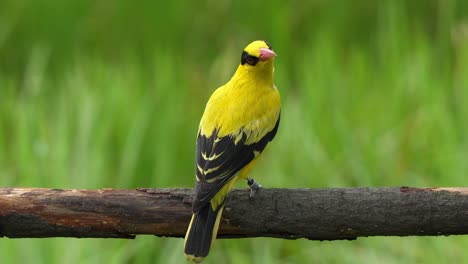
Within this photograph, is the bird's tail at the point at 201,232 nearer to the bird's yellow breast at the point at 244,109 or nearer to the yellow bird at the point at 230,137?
the yellow bird at the point at 230,137

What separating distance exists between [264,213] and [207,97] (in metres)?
3.60

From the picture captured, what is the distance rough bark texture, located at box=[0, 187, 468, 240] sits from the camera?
12.3ft

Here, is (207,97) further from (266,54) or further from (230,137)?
(230,137)

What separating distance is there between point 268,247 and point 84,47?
3.53 m

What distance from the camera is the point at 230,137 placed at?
442 centimetres

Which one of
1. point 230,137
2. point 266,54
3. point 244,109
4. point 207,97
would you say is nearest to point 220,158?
point 230,137

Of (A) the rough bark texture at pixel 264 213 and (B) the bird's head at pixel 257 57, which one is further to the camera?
(B) the bird's head at pixel 257 57

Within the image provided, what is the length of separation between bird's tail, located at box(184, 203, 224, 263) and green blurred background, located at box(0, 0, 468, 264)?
5.76 feet

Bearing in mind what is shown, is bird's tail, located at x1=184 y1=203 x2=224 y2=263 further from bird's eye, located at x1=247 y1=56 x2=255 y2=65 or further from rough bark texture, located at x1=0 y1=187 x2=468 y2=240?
bird's eye, located at x1=247 y1=56 x2=255 y2=65

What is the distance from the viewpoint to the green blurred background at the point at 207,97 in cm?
606

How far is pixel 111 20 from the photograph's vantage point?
9.40 meters

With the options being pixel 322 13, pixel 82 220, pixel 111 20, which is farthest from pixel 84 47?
pixel 82 220

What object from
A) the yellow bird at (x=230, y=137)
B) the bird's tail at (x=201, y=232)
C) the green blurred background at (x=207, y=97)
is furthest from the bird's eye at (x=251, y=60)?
the green blurred background at (x=207, y=97)

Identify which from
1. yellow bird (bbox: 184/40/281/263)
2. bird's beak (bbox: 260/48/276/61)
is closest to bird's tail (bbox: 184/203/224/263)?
yellow bird (bbox: 184/40/281/263)
